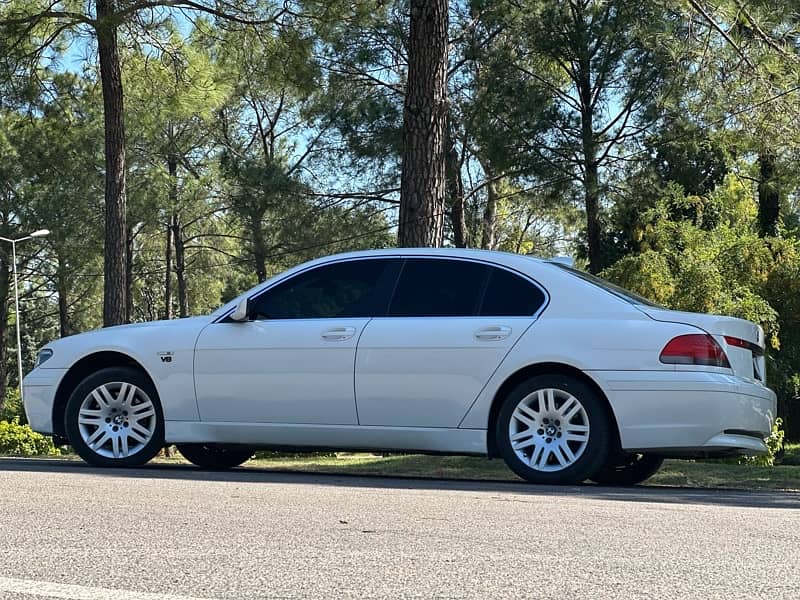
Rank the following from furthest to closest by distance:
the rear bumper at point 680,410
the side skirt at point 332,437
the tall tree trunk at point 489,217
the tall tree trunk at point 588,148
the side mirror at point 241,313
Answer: the tall tree trunk at point 489,217
the tall tree trunk at point 588,148
the side mirror at point 241,313
the side skirt at point 332,437
the rear bumper at point 680,410

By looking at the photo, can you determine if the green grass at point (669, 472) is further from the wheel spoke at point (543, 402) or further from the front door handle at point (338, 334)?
the front door handle at point (338, 334)

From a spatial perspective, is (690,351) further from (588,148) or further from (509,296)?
(588,148)

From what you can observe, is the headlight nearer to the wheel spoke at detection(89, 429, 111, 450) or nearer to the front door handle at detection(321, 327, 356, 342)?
the wheel spoke at detection(89, 429, 111, 450)

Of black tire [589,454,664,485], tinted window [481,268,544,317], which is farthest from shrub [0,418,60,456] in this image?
tinted window [481,268,544,317]

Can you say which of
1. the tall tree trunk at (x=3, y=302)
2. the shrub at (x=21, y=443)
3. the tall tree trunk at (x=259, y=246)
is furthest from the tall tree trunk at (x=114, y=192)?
the tall tree trunk at (x=3, y=302)

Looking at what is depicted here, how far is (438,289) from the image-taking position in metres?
7.91

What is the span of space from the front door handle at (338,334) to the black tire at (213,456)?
5.20 feet

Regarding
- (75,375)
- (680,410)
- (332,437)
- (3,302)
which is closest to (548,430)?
(680,410)

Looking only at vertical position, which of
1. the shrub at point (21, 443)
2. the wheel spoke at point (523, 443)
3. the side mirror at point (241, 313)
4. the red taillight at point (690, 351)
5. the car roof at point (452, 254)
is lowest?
the shrub at point (21, 443)

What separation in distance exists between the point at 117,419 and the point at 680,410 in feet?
13.0

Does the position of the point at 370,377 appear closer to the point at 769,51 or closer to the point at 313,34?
the point at 769,51

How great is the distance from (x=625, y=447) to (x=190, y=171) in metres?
37.2

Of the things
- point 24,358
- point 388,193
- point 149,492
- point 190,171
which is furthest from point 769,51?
point 24,358

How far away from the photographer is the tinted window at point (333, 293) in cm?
806
